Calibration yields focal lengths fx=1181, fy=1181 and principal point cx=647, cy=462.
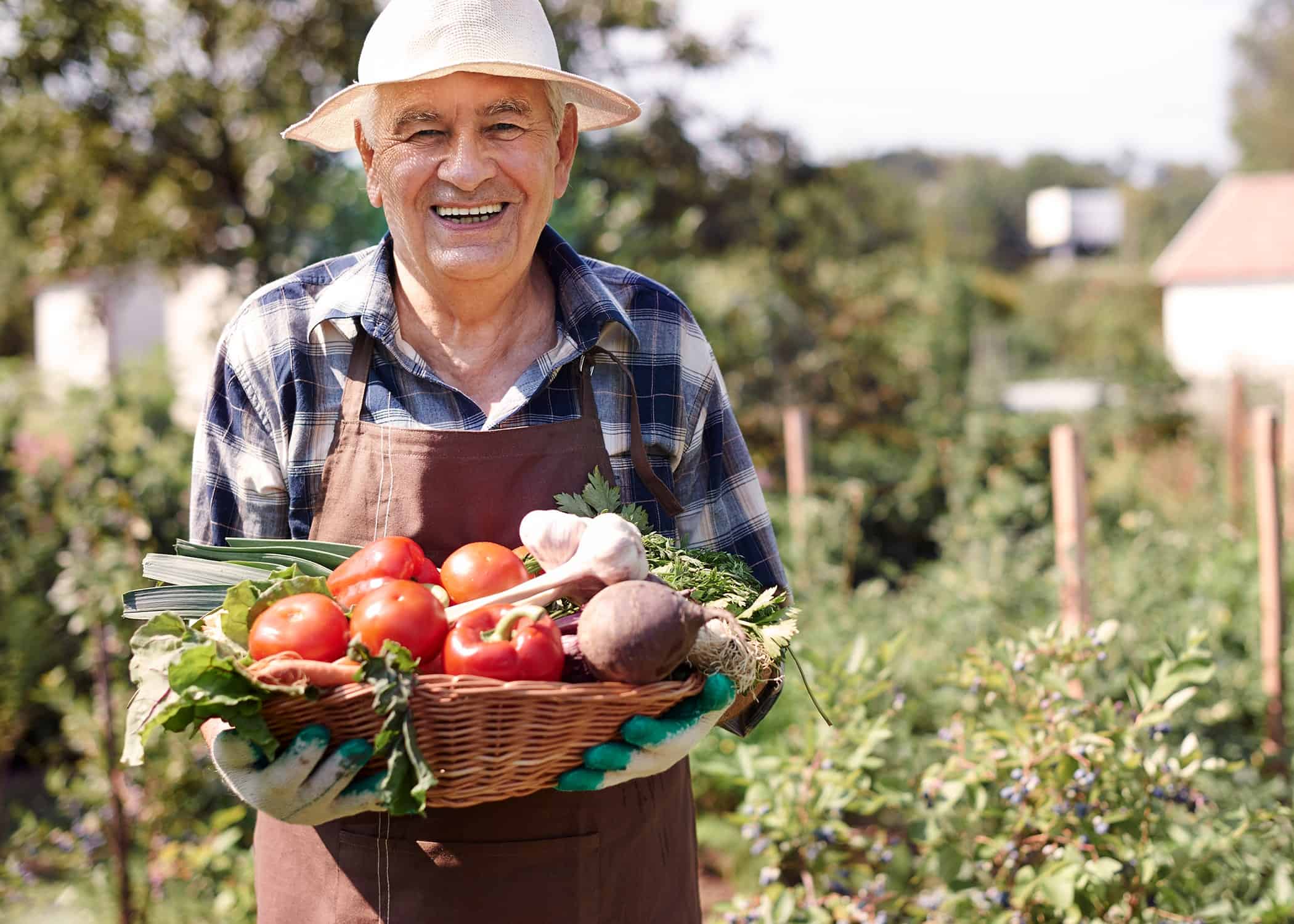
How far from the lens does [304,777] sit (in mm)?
1468

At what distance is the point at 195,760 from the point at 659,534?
2.49 m

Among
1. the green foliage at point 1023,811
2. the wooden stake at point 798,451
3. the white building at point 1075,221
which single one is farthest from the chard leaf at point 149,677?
the white building at point 1075,221

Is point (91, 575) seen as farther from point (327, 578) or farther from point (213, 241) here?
point (213, 241)

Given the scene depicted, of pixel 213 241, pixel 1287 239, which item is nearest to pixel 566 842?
pixel 213 241

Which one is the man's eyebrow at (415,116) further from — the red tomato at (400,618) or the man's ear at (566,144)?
the red tomato at (400,618)

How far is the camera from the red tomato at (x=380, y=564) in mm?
1645

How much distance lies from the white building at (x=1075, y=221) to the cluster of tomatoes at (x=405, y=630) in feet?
A: 226

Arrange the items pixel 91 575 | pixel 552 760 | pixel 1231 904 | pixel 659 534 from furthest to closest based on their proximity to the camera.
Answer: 1. pixel 91 575
2. pixel 1231 904
3. pixel 659 534
4. pixel 552 760

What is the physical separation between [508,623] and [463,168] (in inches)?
29.4

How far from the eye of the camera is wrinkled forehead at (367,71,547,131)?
72.9 inches

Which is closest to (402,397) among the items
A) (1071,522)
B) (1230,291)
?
(1071,522)

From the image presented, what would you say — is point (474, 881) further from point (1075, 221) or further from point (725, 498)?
point (1075, 221)

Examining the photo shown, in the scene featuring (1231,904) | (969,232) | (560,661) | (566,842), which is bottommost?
(1231,904)

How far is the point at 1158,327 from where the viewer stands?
27203mm
